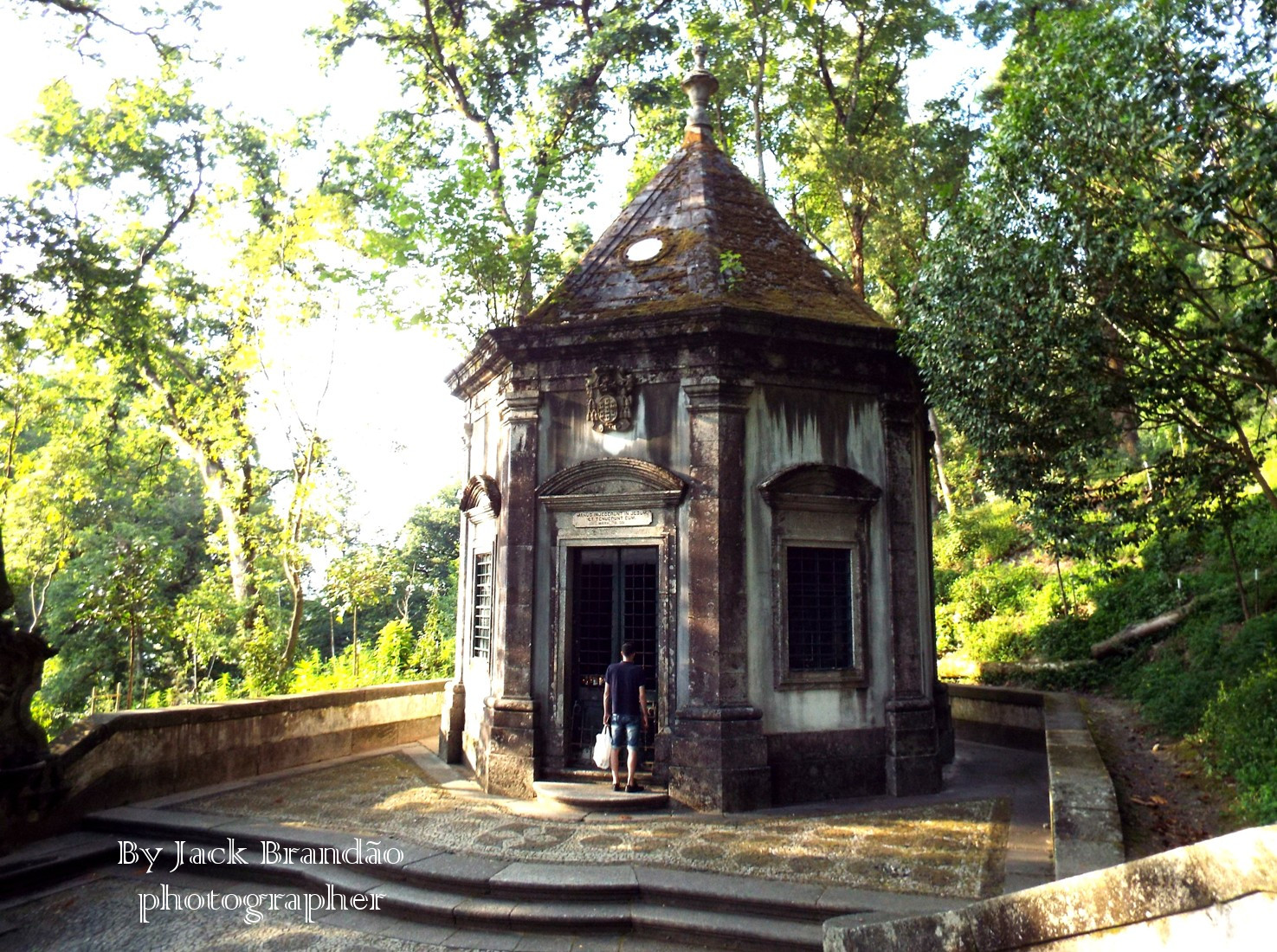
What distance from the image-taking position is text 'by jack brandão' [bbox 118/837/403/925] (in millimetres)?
7098

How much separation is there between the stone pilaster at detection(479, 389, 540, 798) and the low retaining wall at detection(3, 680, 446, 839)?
2.93m

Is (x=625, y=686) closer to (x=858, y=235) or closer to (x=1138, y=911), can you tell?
(x=1138, y=911)

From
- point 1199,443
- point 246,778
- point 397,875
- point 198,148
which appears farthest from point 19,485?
point 1199,443

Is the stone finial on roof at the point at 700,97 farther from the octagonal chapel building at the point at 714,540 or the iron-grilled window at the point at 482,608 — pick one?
the iron-grilled window at the point at 482,608

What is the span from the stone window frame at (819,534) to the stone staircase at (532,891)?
3571 millimetres

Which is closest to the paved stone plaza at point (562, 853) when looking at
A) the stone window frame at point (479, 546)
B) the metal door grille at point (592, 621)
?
the metal door grille at point (592, 621)

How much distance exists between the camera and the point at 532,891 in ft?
22.4

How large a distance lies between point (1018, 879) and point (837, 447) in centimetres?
543

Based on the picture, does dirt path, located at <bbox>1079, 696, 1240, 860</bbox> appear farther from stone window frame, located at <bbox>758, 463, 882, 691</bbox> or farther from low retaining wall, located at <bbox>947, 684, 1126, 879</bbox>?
stone window frame, located at <bbox>758, 463, 882, 691</bbox>

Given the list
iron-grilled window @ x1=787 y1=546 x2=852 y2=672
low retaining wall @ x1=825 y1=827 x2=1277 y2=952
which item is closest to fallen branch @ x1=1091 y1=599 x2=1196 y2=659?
iron-grilled window @ x1=787 y1=546 x2=852 y2=672

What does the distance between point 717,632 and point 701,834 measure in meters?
2.24

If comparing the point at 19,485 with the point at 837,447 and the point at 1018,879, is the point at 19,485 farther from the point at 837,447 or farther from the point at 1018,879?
the point at 1018,879

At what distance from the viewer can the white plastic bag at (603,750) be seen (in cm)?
952

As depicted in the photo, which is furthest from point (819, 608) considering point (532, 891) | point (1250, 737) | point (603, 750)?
point (532, 891)
